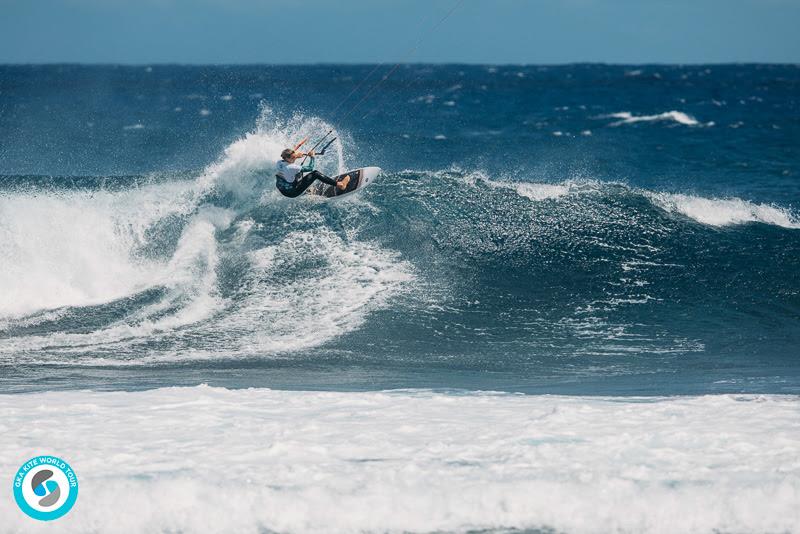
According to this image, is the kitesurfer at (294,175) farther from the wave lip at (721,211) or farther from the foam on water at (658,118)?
the foam on water at (658,118)

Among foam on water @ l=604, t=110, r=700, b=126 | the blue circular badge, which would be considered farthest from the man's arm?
foam on water @ l=604, t=110, r=700, b=126

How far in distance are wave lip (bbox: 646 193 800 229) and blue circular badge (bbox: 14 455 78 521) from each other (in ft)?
43.7

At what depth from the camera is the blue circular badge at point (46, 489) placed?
6.29 m

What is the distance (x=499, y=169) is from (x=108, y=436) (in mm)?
20503

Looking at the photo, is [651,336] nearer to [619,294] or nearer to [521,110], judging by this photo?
[619,294]

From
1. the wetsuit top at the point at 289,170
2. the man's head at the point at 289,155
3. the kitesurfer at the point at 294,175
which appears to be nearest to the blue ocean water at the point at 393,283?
the kitesurfer at the point at 294,175

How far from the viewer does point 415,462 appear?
6.86m

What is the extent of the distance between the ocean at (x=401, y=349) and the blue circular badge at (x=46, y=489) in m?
0.10

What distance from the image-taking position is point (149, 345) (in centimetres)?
1142

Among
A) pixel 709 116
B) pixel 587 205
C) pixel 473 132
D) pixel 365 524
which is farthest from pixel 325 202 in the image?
pixel 709 116

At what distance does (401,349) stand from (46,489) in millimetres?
5450

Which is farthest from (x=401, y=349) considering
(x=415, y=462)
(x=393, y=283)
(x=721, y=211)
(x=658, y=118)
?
(x=658, y=118)

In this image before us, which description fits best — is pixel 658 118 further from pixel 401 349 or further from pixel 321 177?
pixel 401 349

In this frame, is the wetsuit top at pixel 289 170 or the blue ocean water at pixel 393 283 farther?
the wetsuit top at pixel 289 170
